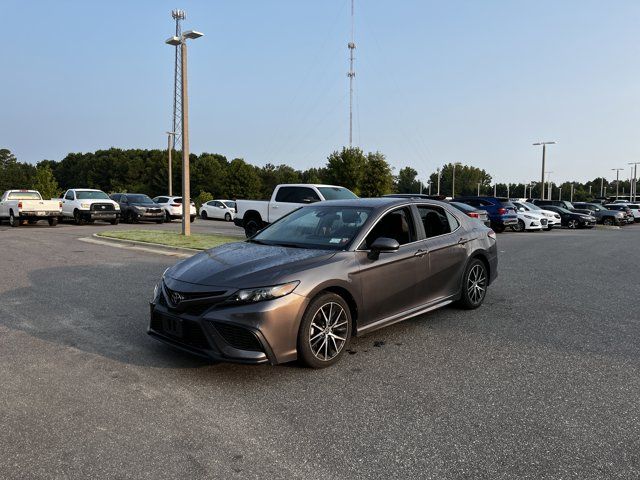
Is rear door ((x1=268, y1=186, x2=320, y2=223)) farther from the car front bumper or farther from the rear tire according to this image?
the car front bumper

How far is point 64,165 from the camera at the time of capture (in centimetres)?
11825

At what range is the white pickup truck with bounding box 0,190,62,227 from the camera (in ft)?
73.8

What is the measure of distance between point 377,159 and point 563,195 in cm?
12181

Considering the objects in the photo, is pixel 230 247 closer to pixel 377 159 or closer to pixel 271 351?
pixel 271 351

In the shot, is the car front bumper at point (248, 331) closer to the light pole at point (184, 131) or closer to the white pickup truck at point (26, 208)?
the light pole at point (184, 131)

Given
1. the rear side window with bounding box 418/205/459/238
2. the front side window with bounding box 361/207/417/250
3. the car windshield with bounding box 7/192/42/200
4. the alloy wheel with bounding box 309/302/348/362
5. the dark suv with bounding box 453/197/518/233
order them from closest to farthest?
the alloy wheel with bounding box 309/302/348/362, the front side window with bounding box 361/207/417/250, the rear side window with bounding box 418/205/459/238, the car windshield with bounding box 7/192/42/200, the dark suv with bounding box 453/197/518/233

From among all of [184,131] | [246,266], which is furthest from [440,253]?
[184,131]

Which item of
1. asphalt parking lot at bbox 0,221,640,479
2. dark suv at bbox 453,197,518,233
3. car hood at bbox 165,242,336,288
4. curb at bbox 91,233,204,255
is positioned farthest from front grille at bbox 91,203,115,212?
car hood at bbox 165,242,336,288

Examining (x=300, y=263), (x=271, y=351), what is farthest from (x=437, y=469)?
(x=300, y=263)

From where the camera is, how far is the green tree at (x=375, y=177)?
50.7 m

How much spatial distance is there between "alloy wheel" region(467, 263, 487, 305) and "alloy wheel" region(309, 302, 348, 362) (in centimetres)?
256

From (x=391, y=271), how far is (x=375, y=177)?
46.5 m

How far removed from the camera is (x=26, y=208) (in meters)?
22.5

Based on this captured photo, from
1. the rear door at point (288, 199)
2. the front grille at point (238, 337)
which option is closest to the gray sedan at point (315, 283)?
the front grille at point (238, 337)
